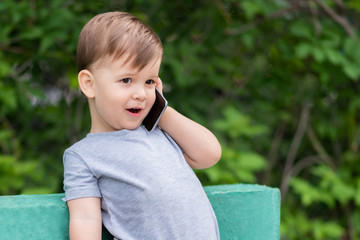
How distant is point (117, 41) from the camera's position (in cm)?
127

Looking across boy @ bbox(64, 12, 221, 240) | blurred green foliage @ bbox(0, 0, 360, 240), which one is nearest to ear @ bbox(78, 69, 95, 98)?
boy @ bbox(64, 12, 221, 240)

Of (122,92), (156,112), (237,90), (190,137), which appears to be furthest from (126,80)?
(237,90)

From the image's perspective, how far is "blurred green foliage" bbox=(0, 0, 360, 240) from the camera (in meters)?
2.79

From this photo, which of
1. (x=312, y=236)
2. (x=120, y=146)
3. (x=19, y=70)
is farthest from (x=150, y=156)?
(x=312, y=236)

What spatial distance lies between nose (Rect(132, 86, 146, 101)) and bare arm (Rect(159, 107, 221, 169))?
0.46 ft

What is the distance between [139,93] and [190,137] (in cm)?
21

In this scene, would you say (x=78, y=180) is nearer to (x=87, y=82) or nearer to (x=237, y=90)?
(x=87, y=82)

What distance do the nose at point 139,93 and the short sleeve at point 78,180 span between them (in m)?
0.19

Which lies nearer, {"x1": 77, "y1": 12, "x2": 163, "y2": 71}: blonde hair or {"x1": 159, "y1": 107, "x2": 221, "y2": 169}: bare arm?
{"x1": 77, "y1": 12, "x2": 163, "y2": 71}: blonde hair

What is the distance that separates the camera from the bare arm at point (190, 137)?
142 cm

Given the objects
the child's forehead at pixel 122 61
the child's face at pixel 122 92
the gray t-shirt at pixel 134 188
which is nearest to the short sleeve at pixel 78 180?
the gray t-shirt at pixel 134 188

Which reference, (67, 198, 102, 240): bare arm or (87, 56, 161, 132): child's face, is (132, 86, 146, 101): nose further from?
(67, 198, 102, 240): bare arm

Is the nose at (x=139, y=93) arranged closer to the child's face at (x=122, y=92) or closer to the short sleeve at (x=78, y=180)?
the child's face at (x=122, y=92)

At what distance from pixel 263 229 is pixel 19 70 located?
1952 mm
